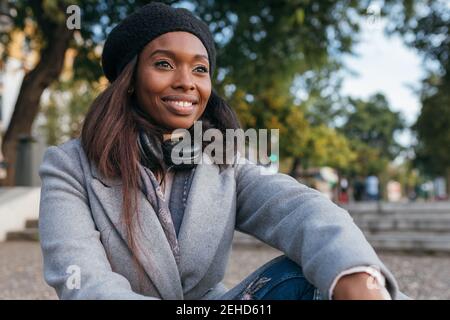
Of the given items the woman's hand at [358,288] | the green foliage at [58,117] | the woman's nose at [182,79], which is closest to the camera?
the woman's hand at [358,288]

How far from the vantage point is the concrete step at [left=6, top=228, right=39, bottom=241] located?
9.98 m

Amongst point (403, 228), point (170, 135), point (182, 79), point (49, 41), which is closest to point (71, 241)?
point (170, 135)

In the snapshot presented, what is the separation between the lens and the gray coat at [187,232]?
1.45m

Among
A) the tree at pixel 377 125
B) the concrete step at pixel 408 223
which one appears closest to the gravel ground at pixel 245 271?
the concrete step at pixel 408 223

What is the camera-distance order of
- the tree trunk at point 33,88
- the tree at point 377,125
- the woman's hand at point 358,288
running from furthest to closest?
the tree at point 377,125
the tree trunk at point 33,88
the woman's hand at point 358,288

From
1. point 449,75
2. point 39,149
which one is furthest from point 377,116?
point 39,149

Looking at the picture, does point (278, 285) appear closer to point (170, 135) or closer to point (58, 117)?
point (170, 135)

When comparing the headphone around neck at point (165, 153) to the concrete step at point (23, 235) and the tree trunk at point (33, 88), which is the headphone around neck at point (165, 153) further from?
the concrete step at point (23, 235)

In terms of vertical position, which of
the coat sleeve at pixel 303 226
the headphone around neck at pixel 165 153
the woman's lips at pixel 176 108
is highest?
the woman's lips at pixel 176 108

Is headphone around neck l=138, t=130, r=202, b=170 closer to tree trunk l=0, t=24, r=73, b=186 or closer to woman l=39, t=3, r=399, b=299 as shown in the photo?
woman l=39, t=3, r=399, b=299

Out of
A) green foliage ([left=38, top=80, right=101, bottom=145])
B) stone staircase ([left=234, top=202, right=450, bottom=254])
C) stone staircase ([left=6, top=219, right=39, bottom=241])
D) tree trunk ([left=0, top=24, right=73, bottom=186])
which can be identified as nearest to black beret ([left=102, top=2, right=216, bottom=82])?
stone staircase ([left=234, top=202, right=450, bottom=254])

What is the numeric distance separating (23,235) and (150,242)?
914 centimetres

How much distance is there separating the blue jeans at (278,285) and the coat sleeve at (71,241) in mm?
362
